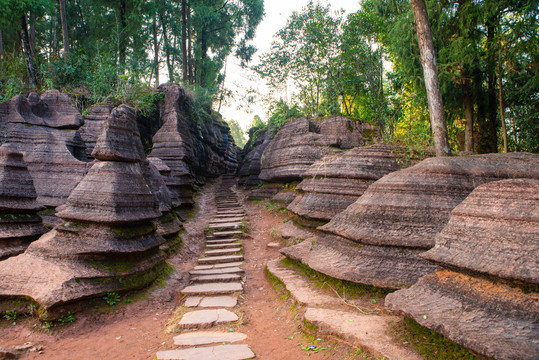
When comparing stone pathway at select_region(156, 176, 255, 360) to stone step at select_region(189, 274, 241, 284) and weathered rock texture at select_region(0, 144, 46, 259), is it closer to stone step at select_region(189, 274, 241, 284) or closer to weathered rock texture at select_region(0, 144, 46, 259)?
stone step at select_region(189, 274, 241, 284)

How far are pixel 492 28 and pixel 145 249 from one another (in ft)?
40.6

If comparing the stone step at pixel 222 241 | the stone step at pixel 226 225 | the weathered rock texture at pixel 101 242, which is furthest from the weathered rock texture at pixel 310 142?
the weathered rock texture at pixel 101 242

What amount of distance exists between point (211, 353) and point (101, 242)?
2878mm

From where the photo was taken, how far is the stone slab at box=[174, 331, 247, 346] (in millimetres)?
4074

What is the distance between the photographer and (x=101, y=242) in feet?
17.9

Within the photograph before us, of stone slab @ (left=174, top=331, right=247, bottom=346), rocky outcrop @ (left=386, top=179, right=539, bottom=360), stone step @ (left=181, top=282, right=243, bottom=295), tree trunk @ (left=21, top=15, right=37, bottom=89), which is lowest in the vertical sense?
stone step @ (left=181, top=282, right=243, bottom=295)

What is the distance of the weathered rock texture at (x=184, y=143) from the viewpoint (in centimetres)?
1254

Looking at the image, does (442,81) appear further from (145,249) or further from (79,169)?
(79,169)

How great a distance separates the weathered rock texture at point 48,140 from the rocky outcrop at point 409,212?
6794 mm

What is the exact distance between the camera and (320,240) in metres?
6.02

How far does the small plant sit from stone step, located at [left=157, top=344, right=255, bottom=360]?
1.81 metres

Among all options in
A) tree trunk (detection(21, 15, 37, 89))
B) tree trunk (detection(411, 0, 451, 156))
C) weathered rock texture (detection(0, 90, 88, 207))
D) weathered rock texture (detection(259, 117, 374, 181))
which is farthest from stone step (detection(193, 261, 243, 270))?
tree trunk (detection(21, 15, 37, 89))

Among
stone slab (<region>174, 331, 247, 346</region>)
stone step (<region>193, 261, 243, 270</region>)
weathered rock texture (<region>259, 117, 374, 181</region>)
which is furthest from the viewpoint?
weathered rock texture (<region>259, 117, 374, 181</region>)

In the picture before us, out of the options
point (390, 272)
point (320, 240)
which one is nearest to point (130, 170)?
point (320, 240)
